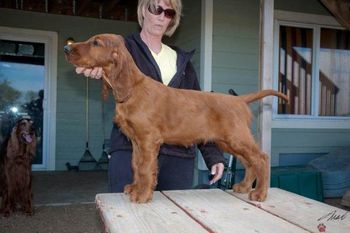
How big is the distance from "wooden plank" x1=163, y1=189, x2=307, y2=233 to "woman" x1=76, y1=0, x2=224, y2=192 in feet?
0.89

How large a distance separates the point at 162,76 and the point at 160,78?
0.07 meters

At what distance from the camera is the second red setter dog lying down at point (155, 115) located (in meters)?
1.62

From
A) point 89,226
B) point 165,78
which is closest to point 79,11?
point 89,226

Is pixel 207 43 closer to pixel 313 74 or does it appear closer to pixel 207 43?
pixel 207 43

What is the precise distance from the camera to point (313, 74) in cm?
703

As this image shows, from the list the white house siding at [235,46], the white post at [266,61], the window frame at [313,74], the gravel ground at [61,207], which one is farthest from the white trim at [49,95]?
the white post at [266,61]

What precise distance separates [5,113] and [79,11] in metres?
2.59

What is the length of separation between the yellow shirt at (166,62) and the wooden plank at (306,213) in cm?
72

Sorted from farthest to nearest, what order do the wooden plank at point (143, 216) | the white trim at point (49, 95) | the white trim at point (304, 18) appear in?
the white trim at point (49, 95), the white trim at point (304, 18), the wooden plank at point (143, 216)

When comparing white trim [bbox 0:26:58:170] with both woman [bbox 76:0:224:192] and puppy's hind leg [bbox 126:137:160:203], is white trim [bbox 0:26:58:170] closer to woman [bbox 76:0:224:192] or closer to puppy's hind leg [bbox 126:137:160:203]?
woman [bbox 76:0:224:192]

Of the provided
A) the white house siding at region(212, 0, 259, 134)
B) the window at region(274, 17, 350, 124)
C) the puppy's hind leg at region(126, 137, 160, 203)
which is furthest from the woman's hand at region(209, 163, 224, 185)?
the window at region(274, 17, 350, 124)

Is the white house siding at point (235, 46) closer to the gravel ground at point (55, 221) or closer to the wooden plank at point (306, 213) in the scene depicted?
the gravel ground at point (55, 221)

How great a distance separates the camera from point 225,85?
620 cm

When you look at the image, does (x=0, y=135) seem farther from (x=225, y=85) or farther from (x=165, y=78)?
(x=165, y=78)
